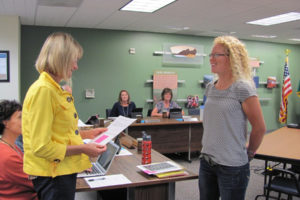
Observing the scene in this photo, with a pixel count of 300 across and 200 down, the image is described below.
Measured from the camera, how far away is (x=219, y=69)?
1.76 m

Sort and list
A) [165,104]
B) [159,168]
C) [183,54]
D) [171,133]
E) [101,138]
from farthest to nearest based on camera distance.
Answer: [183,54] → [165,104] → [171,133] → [159,168] → [101,138]

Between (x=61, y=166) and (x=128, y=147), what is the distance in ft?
5.26

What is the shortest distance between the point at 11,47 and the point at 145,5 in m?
2.61

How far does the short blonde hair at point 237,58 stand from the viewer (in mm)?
1692

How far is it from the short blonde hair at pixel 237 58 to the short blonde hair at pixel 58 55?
0.89 meters

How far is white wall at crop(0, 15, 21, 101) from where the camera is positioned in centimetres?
531

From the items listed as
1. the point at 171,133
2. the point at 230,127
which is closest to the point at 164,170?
the point at 230,127

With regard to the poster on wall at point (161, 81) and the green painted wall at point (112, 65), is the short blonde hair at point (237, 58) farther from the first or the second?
the poster on wall at point (161, 81)

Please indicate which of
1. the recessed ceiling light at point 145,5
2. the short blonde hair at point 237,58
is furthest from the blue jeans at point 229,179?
the recessed ceiling light at point 145,5

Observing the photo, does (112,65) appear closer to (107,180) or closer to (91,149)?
(107,180)

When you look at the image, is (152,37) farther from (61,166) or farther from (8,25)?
(61,166)

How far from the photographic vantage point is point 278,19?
5543mm

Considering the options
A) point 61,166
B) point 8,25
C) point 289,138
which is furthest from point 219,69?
point 8,25

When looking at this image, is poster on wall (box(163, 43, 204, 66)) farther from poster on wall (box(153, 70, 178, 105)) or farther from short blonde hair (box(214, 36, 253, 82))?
short blonde hair (box(214, 36, 253, 82))
